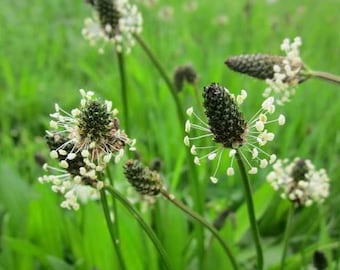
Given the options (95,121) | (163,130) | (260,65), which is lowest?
(95,121)

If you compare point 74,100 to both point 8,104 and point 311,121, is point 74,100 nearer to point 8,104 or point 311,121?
point 8,104

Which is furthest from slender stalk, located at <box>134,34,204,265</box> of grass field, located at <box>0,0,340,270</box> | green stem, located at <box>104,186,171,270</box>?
green stem, located at <box>104,186,171,270</box>

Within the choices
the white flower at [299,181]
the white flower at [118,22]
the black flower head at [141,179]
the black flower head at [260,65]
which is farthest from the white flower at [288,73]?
the white flower at [118,22]

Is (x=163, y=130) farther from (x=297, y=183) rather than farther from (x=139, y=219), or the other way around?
(x=139, y=219)

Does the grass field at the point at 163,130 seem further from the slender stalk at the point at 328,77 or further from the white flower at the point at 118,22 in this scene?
the slender stalk at the point at 328,77

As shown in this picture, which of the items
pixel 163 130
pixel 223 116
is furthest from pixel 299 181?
pixel 163 130
